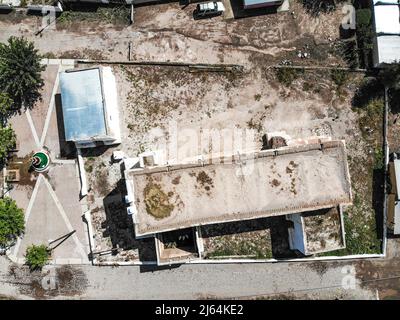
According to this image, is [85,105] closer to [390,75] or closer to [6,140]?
[6,140]

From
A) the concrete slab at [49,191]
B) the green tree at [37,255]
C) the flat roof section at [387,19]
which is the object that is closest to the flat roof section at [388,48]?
the flat roof section at [387,19]

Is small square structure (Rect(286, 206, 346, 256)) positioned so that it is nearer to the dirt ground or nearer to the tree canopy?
the dirt ground

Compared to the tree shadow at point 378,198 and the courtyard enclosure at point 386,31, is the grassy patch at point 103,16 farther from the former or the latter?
the tree shadow at point 378,198

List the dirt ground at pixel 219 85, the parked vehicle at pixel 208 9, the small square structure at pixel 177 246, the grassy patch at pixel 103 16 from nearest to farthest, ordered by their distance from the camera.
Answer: the small square structure at pixel 177 246 < the parked vehicle at pixel 208 9 < the dirt ground at pixel 219 85 < the grassy patch at pixel 103 16

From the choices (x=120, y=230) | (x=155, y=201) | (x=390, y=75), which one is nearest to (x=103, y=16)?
(x=155, y=201)

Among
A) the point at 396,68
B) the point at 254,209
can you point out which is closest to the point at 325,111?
the point at 396,68

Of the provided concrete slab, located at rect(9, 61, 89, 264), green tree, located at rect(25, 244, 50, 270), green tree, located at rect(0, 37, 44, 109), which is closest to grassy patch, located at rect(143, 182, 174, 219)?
concrete slab, located at rect(9, 61, 89, 264)

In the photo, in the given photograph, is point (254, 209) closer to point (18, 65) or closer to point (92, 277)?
point (92, 277)
